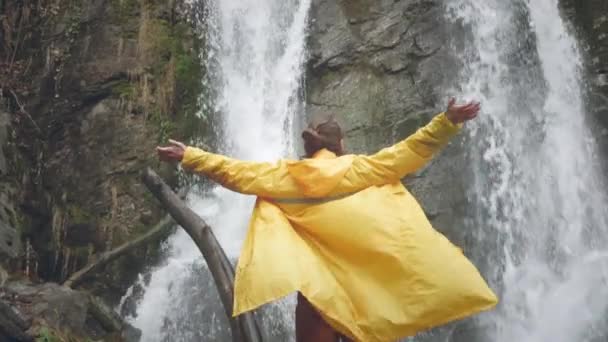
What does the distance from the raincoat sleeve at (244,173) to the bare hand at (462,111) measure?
746 millimetres

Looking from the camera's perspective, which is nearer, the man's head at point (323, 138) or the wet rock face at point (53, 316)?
the man's head at point (323, 138)

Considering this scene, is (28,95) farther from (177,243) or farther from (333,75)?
(333,75)

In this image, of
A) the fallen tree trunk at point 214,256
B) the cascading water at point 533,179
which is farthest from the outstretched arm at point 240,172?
the cascading water at point 533,179

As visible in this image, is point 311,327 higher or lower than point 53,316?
higher

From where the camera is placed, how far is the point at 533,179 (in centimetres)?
829

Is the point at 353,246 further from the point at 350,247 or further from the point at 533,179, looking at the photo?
the point at 533,179

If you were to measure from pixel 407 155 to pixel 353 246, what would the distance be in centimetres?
46

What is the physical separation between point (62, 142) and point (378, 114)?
4.51 meters

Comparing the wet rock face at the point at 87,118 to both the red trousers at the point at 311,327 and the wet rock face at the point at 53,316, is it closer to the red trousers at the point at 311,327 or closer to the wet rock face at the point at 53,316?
the wet rock face at the point at 53,316

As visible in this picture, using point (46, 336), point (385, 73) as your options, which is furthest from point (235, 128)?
point (46, 336)

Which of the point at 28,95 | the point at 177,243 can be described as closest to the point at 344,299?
the point at 177,243

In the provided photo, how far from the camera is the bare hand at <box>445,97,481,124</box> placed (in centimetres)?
289

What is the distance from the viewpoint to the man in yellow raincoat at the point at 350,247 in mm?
2725

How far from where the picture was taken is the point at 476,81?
9.04 metres
